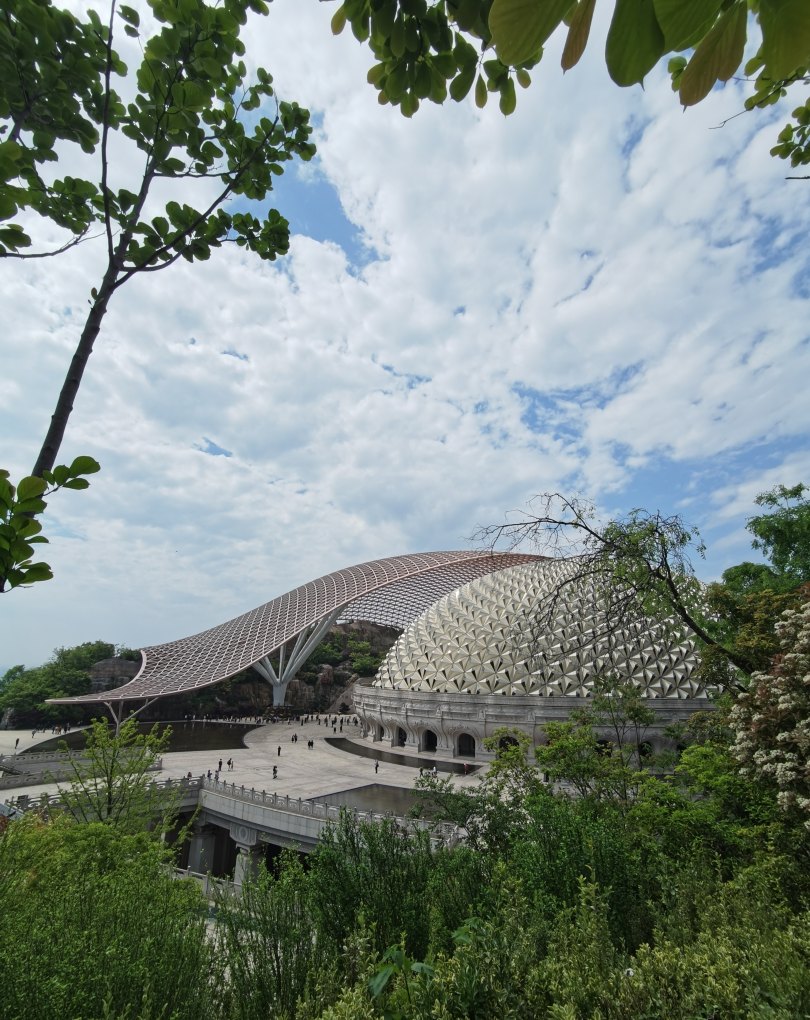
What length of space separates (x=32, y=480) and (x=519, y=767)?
16257 mm

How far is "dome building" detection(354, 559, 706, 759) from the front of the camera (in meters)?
31.8

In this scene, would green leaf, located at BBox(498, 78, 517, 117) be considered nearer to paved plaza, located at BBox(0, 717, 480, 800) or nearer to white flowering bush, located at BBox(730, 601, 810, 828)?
white flowering bush, located at BBox(730, 601, 810, 828)

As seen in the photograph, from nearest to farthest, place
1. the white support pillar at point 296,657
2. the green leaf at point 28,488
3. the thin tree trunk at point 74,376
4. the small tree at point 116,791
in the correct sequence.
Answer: the green leaf at point 28,488 → the thin tree trunk at point 74,376 → the small tree at point 116,791 → the white support pillar at point 296,657

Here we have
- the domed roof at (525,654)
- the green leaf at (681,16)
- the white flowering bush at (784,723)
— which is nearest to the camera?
the green leaf at (681,16)

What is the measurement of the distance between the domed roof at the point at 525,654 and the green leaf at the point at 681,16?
29100 mm

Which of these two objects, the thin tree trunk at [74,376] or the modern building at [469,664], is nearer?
the thin tree trunk at [74,376]

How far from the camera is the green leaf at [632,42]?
42.7 inches

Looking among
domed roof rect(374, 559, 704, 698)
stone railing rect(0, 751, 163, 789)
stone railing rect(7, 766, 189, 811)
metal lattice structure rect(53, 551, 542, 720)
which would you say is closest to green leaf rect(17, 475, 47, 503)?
stone railing rect(7, 766, 189, 811)

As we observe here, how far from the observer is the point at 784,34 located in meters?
1.09

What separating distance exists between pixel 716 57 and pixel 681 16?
1.16ft

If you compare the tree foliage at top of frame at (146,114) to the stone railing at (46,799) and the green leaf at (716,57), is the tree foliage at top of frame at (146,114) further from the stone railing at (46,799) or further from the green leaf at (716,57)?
the stone railing at (46,799)

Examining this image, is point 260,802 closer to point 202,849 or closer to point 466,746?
point 202,849

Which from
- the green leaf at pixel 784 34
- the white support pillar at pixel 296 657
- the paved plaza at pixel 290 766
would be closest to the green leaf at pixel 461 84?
the green leaf at pixel 784 34

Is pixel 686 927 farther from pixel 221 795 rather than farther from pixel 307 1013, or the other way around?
pixel 221 795
